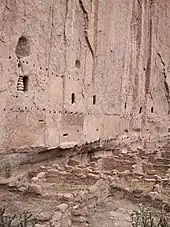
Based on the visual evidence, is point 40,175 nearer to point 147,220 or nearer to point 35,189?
point 35,189

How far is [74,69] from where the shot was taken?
12.7 metres

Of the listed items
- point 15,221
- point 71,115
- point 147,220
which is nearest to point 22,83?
point 71,115

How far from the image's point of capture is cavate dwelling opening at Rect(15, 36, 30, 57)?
10.4 meters

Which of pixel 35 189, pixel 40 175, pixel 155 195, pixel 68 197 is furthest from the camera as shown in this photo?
pixel 40 175

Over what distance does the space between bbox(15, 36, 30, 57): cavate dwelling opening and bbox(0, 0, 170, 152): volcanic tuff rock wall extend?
21mm

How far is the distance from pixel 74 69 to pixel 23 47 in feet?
8.53

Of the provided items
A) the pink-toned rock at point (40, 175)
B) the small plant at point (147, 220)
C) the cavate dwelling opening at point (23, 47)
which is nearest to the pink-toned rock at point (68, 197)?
the small plant at point (147, 220)

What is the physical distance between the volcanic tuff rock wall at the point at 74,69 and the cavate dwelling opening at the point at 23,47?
0.02 m

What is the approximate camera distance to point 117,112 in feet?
55.0

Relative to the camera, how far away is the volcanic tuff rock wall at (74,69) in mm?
10062

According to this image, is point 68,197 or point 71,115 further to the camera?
point 71,115

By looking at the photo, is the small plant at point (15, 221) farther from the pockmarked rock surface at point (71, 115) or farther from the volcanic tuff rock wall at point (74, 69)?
the volcanic tuff rock wall at point (74, 69)

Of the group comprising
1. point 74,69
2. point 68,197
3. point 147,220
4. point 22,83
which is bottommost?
point 147,220

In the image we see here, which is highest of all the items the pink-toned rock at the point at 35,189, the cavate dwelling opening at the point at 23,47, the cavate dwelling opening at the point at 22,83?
the cavate dwelling opening at the point at 23,47
